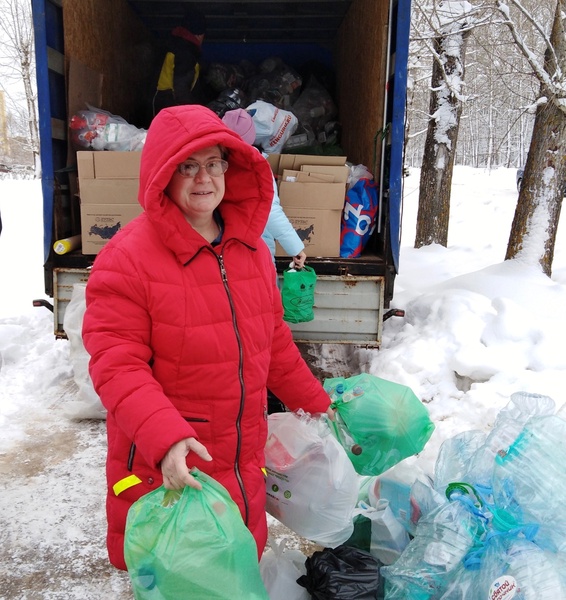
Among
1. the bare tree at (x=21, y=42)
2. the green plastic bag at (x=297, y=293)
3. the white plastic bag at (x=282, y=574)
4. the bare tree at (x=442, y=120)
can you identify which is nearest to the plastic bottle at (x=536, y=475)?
the white plastic bag at (x=282, y=574)

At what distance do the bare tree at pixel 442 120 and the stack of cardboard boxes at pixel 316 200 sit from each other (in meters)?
3.70

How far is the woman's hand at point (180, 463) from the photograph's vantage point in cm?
139

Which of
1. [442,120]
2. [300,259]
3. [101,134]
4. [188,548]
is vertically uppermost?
[442,120]

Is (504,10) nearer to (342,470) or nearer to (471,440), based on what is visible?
(471,440)

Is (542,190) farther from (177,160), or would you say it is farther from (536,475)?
(177,160)

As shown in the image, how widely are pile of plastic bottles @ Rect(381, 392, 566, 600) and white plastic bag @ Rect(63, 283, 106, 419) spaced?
8.24 feet

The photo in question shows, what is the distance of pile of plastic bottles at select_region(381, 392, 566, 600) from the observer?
5.54ft

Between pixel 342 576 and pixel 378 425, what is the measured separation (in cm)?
58

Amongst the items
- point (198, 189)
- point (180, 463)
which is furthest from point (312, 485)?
point (198, 189)

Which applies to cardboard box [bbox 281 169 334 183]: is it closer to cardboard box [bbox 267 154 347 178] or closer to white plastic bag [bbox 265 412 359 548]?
cardboard box [bbox 267 154 347 178]

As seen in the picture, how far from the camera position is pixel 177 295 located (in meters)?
1.57

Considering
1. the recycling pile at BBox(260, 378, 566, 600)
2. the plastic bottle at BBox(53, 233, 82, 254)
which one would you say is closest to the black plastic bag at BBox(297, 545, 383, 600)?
the recycling pile at BBox(260, 378, 566, 600)

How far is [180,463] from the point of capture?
1.39 m

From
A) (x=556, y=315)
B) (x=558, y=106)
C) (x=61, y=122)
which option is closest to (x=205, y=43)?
(x=61, y=122)
